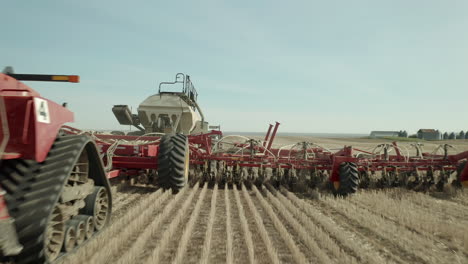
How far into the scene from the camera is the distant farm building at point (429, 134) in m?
66.2

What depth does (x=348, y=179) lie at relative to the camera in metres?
5.32

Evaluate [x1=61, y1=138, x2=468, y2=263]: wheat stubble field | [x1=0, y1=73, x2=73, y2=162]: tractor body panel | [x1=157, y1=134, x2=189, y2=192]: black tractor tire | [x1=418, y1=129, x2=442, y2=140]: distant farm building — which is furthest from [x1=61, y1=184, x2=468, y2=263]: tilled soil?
[x1=418, y1=129, x2=442, y2=140]: distant farm building

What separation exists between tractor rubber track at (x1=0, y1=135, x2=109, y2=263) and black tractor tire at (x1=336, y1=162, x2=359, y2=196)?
4783 millimetres

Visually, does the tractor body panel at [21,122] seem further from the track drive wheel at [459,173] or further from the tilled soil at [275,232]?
the track drive wheel at [459,173]

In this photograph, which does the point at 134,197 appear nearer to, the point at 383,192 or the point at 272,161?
the point at 272,161

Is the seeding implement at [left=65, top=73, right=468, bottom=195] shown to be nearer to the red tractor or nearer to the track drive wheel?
the track drive wheel

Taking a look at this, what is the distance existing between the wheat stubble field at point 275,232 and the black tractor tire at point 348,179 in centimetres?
31

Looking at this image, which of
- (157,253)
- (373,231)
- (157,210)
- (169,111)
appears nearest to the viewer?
(157,253)

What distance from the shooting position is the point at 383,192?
5934 mm

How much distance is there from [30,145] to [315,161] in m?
5.52

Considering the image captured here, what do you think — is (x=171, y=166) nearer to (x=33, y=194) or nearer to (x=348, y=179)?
(x=33, y=194)

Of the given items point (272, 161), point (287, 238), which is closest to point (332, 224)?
point (287, 238)

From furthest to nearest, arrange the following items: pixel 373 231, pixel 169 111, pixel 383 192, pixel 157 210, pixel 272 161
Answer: pixel 169 111 < pixel 272 161 < pixel 383 192 < pixel 157 210 < pixel 373 231

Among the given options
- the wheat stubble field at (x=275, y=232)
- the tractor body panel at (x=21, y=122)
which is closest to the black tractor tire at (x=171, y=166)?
the wheat stubble field at (x=275, y=232)
